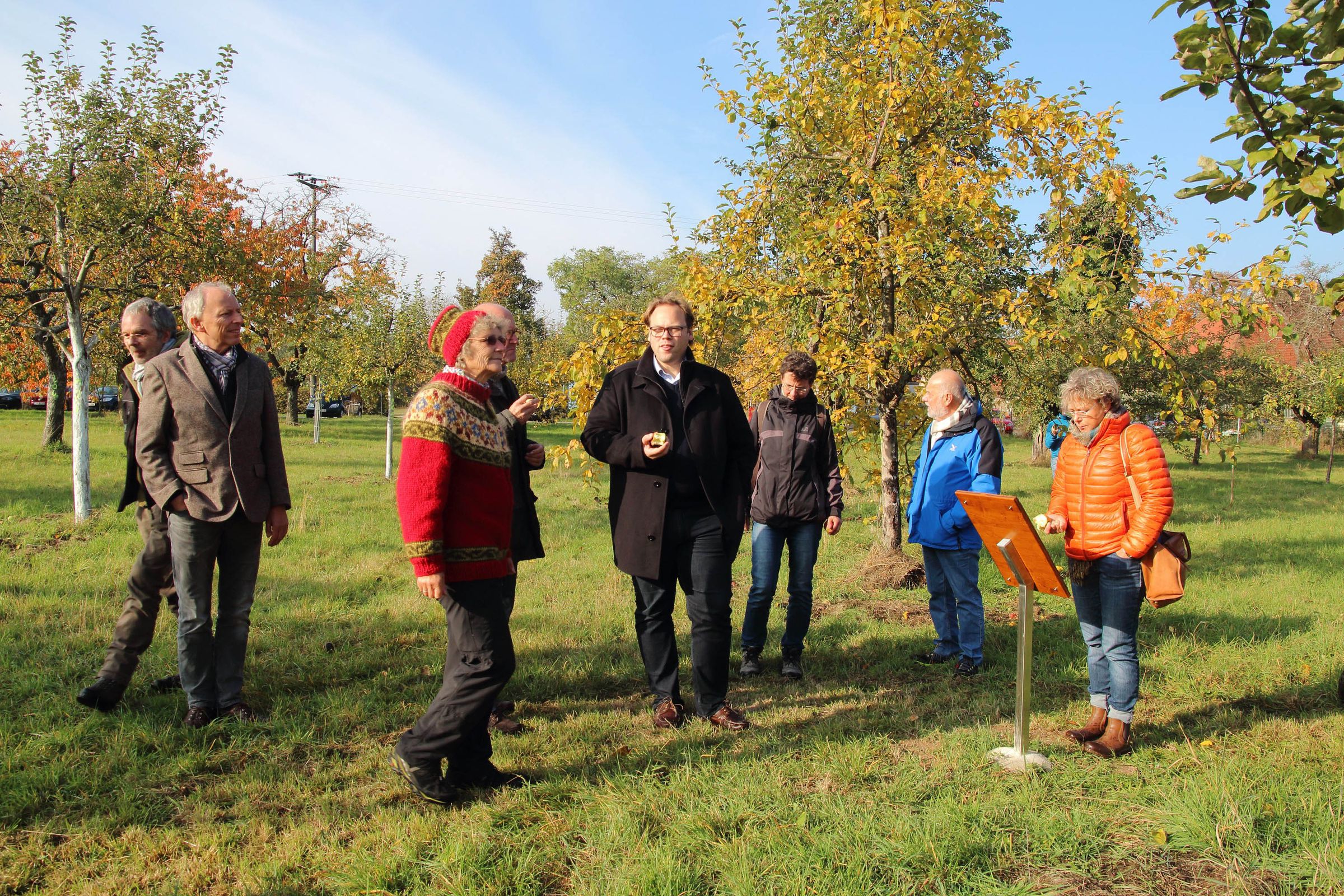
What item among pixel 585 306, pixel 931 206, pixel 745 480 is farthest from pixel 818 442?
pixel 585 306

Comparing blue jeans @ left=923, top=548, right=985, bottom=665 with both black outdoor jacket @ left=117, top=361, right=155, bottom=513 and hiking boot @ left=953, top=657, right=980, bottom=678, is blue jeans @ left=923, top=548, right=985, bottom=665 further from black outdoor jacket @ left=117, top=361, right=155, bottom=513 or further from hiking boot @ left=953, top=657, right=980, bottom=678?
black outdoor jacket @ left=117, top=361, right=155, bottom=513

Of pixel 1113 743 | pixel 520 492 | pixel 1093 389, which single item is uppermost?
pixel 1093 389

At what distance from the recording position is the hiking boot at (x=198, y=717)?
4055 millimetres

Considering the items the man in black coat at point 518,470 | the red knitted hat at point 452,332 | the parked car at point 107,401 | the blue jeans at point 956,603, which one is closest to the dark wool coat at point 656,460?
the man in black coat at point 518,470

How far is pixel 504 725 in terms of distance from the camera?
13.7 ft

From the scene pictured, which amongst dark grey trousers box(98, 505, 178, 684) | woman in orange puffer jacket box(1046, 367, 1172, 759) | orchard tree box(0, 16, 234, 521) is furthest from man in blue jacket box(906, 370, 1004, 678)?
orchard tree box(0, 16, 234, 521)

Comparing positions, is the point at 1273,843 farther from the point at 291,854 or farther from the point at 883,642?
the point at 291,854

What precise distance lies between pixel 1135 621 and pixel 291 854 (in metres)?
3.71

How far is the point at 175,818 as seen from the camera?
3.26 m

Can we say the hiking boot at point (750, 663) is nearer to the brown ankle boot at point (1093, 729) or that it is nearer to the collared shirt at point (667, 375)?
the brown ankle boot at point (1093, 729)

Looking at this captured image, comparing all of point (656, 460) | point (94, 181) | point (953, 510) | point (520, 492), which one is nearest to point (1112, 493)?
point (953, 510)

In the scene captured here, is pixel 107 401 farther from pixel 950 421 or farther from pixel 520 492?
pixel 950 421

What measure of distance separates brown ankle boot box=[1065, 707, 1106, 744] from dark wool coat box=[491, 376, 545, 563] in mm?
2824

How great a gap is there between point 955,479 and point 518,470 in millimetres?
2918
